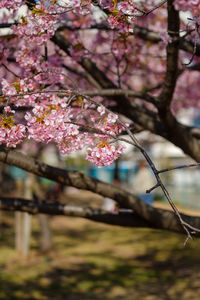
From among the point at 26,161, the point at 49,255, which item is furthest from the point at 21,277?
the point at 26,161

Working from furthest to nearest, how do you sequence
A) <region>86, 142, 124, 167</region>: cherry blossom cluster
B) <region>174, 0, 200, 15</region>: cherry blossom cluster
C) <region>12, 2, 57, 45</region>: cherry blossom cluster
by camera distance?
<region>12, 2, 57, 45</region>: cherry blossom cluster < <region>86, 142, 124, 167</region>: cherry blossom cluster < <region>174, 0, 200, 15</region>: cherry blossom cluster

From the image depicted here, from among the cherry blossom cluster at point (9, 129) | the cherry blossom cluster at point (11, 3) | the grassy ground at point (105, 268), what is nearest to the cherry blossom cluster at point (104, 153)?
the cherry blossom cluster at point (9, 129)

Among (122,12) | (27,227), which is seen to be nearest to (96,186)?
(122,12)

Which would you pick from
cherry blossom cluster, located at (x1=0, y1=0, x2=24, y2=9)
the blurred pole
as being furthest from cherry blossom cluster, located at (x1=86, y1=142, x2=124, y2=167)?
the blurred pole

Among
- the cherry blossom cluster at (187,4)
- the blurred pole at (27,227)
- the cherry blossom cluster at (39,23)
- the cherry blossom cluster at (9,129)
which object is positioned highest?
the blurred pole at (27,227)

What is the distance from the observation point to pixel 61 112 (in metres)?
3.04

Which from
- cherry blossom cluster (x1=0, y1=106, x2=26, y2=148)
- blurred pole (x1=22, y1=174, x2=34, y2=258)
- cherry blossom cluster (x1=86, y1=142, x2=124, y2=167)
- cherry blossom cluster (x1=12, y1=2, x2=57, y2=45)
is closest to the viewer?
cherry blossom cluster (x1=86, y1=142, x2=124, y2=167)

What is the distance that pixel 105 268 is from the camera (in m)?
9.97

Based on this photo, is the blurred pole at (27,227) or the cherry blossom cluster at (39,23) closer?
the cherry blossom cluster at (39,23)

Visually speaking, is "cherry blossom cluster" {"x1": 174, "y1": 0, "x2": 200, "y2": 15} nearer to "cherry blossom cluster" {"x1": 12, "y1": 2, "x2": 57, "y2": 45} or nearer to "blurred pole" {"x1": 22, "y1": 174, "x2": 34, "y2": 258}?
"cherry blossom cluster" {"x1": 12, "y1": 2, "x2": 57, "y2": 45}

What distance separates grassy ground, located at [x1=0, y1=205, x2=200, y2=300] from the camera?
816 centimetres

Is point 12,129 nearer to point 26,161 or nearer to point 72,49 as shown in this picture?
point 26,161

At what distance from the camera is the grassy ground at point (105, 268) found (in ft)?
26.8

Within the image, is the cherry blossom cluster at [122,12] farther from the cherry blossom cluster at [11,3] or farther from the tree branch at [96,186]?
the tree branch at [96,186]
